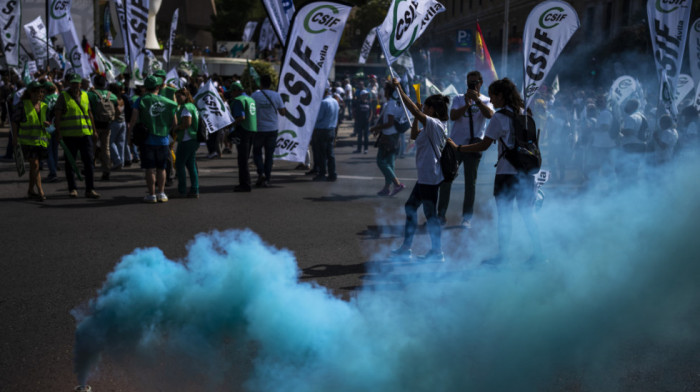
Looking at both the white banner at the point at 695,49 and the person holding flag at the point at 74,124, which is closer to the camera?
the person holding flag at the point at 74,124

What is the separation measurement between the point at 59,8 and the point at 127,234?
10.0 meters

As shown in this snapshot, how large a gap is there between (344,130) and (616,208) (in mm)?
19334

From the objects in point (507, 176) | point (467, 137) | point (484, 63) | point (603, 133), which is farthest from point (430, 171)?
point (484, 63)

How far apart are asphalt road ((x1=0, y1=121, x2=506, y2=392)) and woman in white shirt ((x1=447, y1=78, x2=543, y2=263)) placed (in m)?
1.06

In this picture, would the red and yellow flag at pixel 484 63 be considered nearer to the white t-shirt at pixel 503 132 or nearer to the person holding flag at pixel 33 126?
the white t-shirt at pixel 503 132

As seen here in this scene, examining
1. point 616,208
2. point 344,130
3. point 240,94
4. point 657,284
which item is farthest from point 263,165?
point 344,130

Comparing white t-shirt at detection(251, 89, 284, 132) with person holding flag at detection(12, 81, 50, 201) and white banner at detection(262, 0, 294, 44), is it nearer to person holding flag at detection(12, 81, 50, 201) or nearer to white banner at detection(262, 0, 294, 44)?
white banner at detection(262, 0, 294, 44)

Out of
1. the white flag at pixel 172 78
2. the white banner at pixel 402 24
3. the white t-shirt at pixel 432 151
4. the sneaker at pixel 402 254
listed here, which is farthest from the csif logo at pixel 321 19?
the white flag at pixel 172 78

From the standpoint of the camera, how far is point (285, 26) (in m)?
10.3

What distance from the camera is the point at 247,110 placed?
34.8 ft

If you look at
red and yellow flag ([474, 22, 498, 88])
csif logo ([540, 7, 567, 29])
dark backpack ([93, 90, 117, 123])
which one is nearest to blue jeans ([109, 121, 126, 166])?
dark backpack ([93, 90, 117, 123])

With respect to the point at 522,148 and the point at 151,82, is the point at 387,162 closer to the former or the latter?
the point at 151,82

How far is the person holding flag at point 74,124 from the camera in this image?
30.9ft

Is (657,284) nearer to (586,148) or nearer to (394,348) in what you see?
(394,348)
